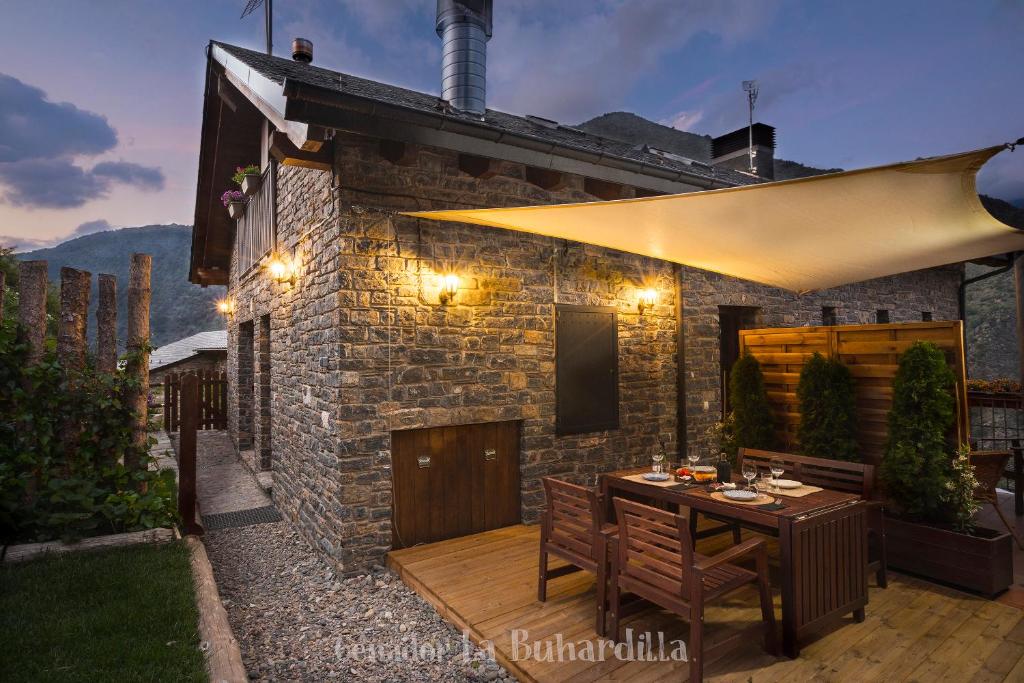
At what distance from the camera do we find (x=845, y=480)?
4.32 meters

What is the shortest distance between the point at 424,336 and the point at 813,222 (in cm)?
316

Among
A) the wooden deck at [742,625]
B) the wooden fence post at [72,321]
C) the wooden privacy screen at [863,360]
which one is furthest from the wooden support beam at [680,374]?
the wooden fence post at [72,321]

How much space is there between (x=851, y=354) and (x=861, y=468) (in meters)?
1.17

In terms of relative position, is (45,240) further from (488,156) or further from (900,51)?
(900,51)

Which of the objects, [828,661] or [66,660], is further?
[828,661]

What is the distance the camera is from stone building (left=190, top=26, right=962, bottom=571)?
4.41 m

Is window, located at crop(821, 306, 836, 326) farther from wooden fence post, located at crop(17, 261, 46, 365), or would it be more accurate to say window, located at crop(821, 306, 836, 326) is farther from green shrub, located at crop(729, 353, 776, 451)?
wooden fence post, located at crop(17, 261, 46, 365)

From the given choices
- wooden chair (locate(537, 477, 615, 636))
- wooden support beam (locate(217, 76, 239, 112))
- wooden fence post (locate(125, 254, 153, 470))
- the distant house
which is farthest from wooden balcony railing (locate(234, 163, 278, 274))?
Answer: the distant house

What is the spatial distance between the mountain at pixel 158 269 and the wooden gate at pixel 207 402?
111ft

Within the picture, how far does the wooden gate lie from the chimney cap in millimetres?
7827

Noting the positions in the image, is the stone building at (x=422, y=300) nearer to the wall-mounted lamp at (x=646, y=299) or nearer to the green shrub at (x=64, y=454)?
the wall-mounted lamp at (x=646, y=299)

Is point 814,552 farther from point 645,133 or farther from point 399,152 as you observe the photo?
point 645,133

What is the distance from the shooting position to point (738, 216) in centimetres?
349

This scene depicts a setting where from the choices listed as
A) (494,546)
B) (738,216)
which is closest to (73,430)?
(494,546)
